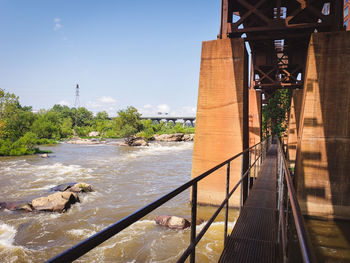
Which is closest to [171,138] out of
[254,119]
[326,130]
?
[254,119]

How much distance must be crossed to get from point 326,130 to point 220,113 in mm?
3101

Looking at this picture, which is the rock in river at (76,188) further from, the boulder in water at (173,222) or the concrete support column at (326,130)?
the concrete support column at (326,130)

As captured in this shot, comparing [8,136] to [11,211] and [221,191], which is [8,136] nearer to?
[11,211]

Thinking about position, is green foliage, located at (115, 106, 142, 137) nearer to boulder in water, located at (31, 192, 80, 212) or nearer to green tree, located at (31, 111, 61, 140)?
green tree, located at (31, 111, 61, 140)

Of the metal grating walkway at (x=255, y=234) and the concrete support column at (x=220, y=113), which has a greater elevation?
the concrete support column at (x=220, y=113)

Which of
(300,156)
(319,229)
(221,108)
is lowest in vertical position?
(319,229)

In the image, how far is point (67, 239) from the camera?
24.5ft

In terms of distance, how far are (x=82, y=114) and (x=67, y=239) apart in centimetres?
10311

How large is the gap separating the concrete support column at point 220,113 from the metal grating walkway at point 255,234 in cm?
256

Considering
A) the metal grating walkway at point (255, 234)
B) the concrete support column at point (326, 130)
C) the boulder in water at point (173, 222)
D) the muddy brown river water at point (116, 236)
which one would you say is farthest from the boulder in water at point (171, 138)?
the metal grating walkway at point (255, 234)

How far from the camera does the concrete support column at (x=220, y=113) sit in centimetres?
788

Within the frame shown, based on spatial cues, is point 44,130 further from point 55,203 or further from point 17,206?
point 55,203

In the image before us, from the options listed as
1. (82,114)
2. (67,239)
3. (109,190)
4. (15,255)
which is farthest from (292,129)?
(82,114)

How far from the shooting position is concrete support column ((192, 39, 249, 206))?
788 centimetres
